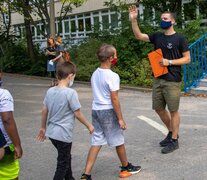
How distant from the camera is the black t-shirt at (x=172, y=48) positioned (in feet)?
18.0

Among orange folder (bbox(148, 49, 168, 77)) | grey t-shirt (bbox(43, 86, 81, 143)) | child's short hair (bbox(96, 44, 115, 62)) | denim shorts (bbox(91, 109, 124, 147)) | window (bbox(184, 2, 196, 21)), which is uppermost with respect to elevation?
window (bbox(184, 2, 196, 21))

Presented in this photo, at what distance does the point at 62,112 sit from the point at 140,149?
2.11 m

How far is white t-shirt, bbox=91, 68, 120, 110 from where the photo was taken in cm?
449

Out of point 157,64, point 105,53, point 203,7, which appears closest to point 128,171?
point 105,53

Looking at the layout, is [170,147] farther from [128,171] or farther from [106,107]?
[106,107]

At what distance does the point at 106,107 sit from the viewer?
459cm

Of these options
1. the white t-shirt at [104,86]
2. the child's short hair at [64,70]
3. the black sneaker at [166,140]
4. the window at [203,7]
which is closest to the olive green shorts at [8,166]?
the child's short hair at [64,70]

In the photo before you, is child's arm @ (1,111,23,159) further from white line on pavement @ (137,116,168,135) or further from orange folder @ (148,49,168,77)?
white line on pavement @ (137,116,168,135)

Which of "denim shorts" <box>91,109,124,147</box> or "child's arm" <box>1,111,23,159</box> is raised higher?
"child's arm" <box>1,111,23,159</box>

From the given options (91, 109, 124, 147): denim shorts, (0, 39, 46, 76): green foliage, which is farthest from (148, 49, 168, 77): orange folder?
(0, 39, 46, 76): green foliage

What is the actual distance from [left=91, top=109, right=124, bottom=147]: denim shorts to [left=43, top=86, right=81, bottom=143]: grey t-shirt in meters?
0.48

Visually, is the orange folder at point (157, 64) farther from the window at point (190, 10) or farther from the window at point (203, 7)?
the window at point (203, 7)

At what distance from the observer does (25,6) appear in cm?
1922

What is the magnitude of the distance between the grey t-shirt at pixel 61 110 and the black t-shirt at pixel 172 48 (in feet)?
6.01
